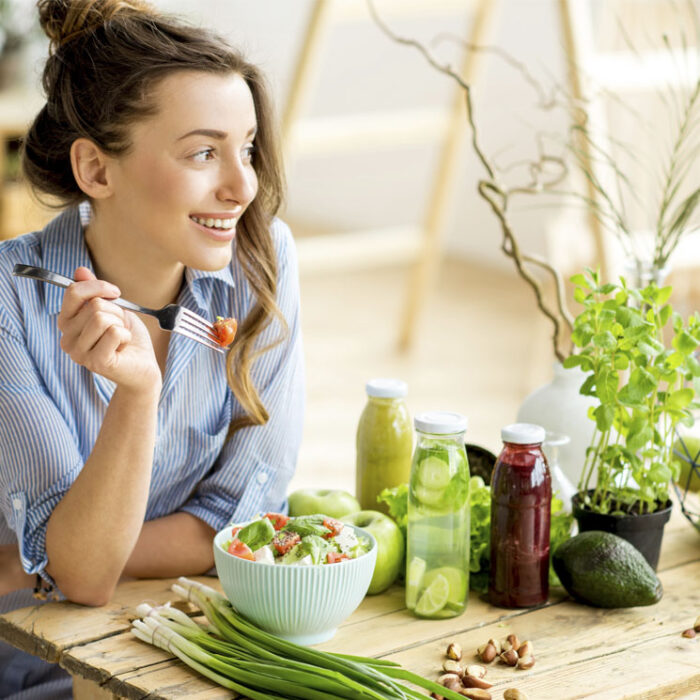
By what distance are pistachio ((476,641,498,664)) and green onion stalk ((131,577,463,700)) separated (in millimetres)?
105

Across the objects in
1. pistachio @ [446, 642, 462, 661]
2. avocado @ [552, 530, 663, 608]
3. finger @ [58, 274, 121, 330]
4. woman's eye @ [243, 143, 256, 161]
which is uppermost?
woman's eye @ [243, 143, 256, 161]

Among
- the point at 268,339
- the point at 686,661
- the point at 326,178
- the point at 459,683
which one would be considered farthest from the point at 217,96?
the point at 326,178

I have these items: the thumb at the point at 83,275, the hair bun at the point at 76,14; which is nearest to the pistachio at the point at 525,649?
the thumb at the point at 83,275

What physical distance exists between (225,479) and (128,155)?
1.56 ft

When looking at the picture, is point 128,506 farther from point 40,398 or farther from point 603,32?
point 603,32

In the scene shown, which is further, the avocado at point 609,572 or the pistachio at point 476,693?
the avocado at point 609,572

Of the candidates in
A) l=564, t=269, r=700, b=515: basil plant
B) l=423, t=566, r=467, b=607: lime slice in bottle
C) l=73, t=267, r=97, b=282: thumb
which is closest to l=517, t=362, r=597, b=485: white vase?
l=564, t=269, r=700, b=515: basil plant

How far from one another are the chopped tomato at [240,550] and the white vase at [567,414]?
545 mm

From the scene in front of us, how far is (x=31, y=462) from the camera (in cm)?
148

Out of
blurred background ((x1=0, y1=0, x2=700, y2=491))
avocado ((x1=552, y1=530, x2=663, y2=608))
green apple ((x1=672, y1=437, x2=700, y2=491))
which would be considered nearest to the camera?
avocado ((x1=552, y1=530, x2=663, y2=608))

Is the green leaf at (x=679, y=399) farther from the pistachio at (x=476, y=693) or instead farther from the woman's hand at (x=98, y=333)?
the woman's hand at (x=98, y=333)

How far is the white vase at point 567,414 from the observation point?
1673 millimetres

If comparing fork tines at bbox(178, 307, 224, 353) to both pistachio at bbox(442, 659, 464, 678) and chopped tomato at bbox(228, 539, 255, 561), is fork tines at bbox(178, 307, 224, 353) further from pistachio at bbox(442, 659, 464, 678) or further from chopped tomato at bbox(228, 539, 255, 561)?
pistachio at bbox(442, 659, 464, 678)

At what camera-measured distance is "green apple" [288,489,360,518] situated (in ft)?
5.16
